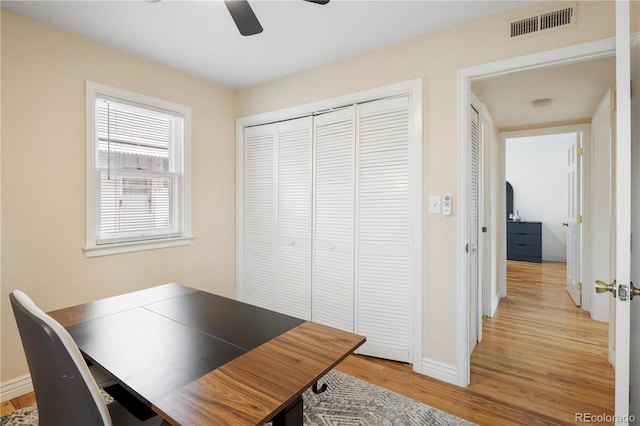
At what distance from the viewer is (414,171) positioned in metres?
2.40

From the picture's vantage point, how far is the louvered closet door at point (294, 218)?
3.04 metres

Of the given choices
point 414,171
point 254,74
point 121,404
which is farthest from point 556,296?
point 121,404

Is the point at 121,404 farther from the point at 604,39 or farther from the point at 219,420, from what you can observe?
the point at 604,39

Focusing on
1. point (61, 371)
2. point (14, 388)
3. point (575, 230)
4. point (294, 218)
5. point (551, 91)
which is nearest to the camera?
point (61, 371)

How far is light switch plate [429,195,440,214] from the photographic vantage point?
90.9 inches

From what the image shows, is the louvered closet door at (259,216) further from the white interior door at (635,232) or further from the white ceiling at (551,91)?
the white interior door at (635,232)

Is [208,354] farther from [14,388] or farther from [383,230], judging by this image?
[14,388]

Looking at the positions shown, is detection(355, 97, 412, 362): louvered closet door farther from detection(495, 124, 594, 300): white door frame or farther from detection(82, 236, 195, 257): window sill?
detection(495, 124, 594, 300): white door frame

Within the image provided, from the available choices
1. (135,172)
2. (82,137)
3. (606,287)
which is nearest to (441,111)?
(606,287)

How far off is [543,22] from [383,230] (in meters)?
1.70

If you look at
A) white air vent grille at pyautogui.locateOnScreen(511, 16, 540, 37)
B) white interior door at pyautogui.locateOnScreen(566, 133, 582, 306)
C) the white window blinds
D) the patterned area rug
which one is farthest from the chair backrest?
white interior door at pyautogui.locateOnScreen(566, 133, 582, 306)

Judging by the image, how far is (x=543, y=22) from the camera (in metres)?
1.94

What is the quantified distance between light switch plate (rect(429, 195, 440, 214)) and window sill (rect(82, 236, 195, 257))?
229 cm

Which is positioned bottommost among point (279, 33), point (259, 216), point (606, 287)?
point (606, 287)
